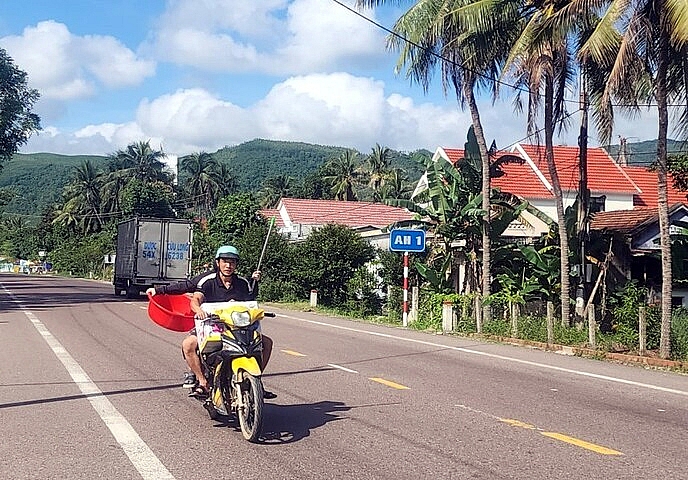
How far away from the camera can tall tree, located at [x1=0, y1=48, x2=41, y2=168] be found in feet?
123

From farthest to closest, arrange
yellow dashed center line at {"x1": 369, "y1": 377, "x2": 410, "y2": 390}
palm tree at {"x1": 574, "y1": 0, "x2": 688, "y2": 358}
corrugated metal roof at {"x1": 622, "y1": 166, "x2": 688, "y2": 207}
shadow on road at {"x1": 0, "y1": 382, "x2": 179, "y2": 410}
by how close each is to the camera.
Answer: corrugated metal roof at {"x1": 622, "y1": 166, "x2": 688, "y2": 207} < palm tree at {"x1": 574, "y1": 0, "x2": 688, "y2": 358} < yellow dashed center line at {"x1": 369, "y1": 377, "x2": 410, "y2": 390} < shadow on road at {"x1": 0, "y1": 382, "x2": 179, "y2": 410}

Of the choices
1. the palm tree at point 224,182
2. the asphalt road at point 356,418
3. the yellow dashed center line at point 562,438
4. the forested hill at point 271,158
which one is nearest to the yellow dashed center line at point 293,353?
the asphalt road at point 356,418

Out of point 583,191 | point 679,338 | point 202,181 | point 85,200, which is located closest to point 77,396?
point 679,338

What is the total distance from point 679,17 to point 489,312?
1001 centimetres

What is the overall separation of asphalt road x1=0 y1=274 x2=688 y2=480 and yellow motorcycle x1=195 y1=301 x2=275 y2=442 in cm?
28

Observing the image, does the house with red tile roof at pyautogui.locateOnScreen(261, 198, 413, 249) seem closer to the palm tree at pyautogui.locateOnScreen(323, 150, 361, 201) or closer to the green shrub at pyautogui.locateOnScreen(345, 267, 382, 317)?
the palm tree at pyautogui.locateOnScreen(323, 150, 361, 201)

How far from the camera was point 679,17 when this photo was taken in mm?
12734

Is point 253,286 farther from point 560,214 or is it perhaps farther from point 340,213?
point 340,213

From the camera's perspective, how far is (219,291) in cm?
825

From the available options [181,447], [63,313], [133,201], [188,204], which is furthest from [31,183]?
[181,447]

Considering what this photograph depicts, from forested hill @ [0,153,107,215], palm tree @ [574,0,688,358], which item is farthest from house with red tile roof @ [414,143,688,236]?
forested hill @ [0,153,107,215]

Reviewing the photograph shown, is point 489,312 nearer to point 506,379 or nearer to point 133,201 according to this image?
point 506,379

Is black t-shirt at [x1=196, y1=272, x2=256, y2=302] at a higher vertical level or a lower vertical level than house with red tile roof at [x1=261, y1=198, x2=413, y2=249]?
lower

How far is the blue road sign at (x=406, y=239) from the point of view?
23234mm
